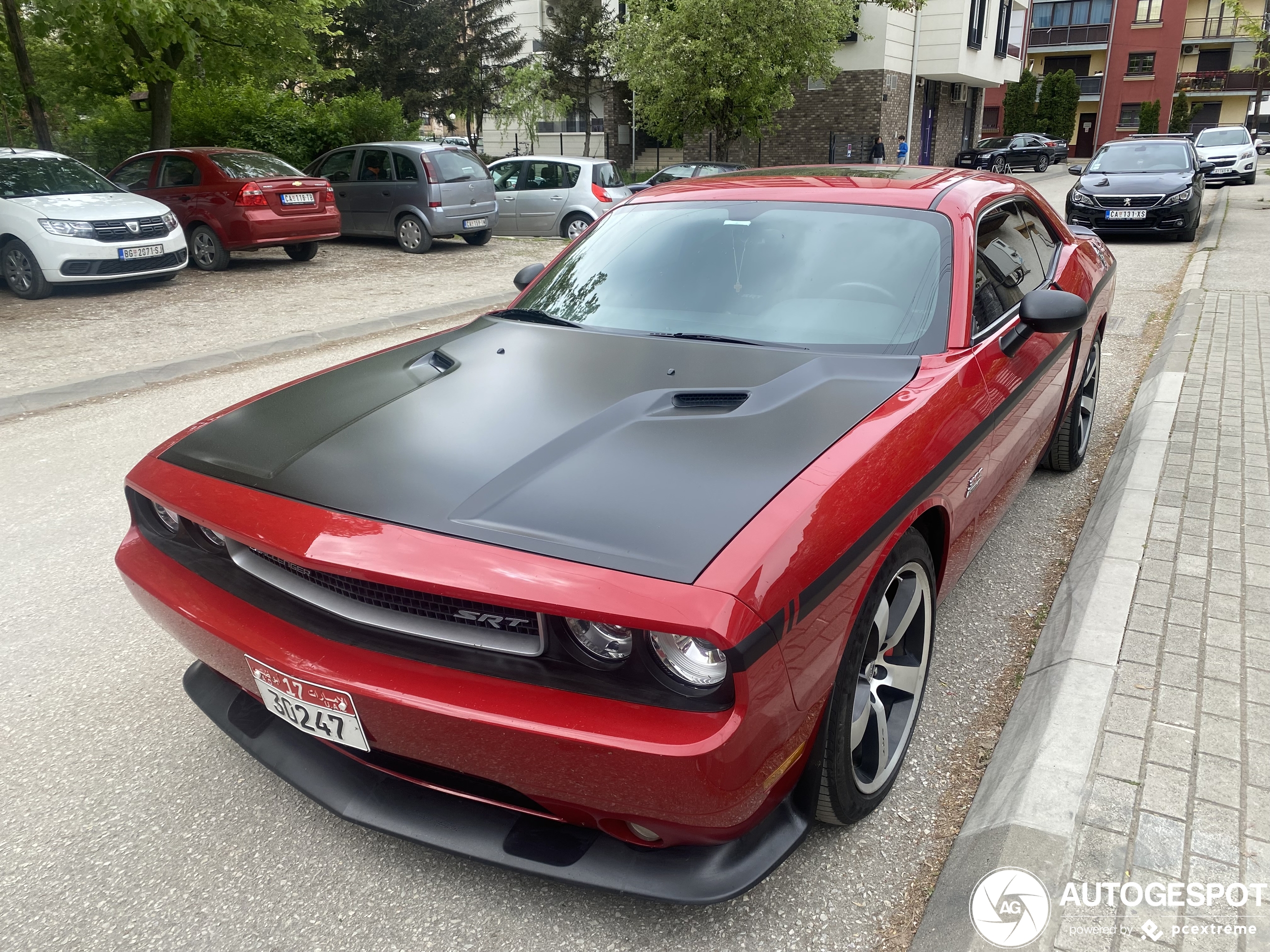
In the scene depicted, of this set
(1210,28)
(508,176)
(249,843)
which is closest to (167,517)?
(249,843)

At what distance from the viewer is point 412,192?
1462 centimetres

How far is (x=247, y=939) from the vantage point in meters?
2.09

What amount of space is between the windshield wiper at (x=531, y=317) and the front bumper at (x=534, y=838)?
1.66 metres

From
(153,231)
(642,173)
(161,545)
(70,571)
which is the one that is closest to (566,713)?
(161,545)

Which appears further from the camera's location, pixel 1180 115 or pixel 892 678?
pixel 1180 115

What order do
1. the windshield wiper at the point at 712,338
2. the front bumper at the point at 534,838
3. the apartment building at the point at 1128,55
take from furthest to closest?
the apartment building at the point at 1128,55 < the windshield wiper at the point at 712,338 < the front bumper at the point at 534,838

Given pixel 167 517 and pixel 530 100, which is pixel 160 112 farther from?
pixel 530 100

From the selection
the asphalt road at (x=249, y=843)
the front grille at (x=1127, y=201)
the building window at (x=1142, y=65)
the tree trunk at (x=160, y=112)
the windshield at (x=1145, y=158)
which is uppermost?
the building window at (x=1142, y=65)

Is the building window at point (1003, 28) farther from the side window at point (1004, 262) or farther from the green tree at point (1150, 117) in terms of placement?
the side window at point (1004, 262)

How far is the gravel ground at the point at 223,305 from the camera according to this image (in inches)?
320

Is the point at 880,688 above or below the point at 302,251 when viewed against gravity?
below

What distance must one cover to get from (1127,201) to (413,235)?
36.4 ft

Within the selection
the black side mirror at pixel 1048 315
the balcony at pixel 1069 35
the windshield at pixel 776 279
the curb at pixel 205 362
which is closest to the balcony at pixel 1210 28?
the balcony at pixel 1069 35

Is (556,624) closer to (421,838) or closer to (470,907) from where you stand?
(421,838)
